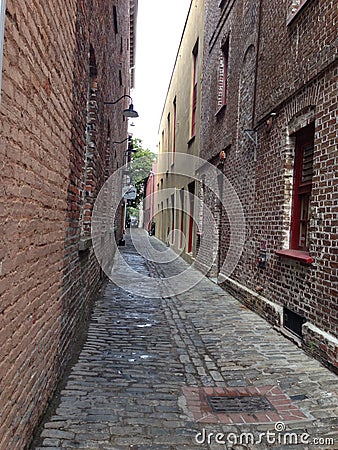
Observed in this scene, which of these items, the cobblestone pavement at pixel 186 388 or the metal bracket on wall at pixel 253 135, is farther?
the metal bracket on wall at pixel 253 135

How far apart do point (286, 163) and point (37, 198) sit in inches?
170

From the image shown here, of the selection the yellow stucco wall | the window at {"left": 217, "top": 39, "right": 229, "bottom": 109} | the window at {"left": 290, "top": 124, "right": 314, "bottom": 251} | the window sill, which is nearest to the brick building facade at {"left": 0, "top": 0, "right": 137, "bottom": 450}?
the window sill

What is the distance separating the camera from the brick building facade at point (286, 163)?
461 cm

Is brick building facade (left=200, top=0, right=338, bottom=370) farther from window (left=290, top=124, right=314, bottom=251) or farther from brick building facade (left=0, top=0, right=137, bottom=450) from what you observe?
brick building facade (left=0, top=0, right=137, bottom=450)

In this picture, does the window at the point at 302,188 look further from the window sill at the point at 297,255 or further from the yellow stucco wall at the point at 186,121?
the yellow stucco wall at the point at 186,121

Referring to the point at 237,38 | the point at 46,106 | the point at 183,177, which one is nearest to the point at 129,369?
the point at 46,106

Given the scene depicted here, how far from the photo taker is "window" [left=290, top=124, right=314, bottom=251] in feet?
18.2

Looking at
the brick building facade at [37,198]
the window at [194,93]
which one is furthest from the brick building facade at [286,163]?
the window at [194,93]

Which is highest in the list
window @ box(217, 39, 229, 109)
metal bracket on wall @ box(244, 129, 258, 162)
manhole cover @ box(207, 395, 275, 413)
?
window @ box(217, 39, 229, 109)

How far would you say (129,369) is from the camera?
13.8ft

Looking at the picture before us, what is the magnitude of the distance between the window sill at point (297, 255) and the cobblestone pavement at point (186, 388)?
3.60 ft

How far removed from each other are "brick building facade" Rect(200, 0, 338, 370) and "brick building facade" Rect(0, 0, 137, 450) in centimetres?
275

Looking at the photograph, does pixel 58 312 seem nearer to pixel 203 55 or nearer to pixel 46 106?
pixel 46 106

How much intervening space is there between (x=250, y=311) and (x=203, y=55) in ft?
31.8
